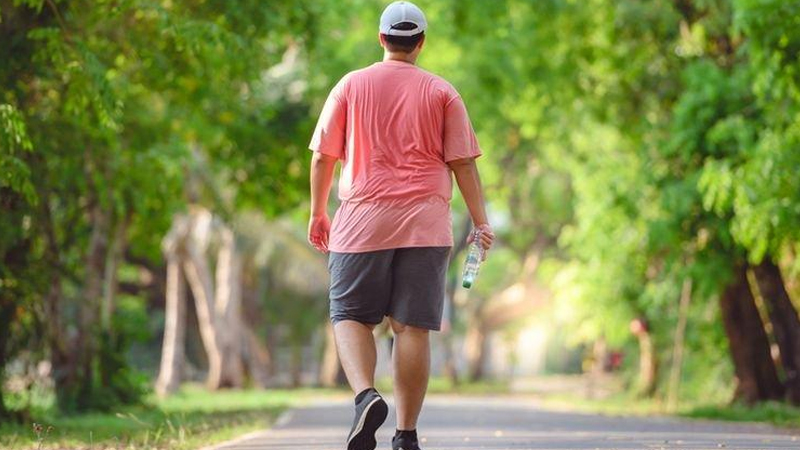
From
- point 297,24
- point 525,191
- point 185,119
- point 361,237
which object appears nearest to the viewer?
point 361,237

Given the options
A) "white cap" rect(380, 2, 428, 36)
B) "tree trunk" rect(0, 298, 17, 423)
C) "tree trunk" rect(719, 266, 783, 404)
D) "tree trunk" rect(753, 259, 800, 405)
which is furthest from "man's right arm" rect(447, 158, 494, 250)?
"tree trunk" rect(719, 266, 783, 404)

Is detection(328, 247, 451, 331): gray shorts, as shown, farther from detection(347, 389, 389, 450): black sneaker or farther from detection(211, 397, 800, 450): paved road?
detection(211, 397, 800, 450): paved road

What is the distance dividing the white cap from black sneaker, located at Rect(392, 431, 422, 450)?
1.91m

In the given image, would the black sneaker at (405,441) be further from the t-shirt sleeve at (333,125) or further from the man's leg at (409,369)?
the t-shirt sleeve at (333,125)

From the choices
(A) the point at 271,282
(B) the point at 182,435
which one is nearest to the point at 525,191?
(A) the point at 271,282

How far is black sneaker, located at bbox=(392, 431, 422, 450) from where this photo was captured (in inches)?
320

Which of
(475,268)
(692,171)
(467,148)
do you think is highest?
(692,171)

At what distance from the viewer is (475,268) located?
324 inches

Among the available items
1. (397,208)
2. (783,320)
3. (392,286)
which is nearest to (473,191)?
(397,208)

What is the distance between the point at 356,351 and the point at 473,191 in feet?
3.22

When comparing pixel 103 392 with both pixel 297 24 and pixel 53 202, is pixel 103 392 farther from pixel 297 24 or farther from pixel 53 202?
pixel 297 24

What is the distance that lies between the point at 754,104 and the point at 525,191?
83.2ft

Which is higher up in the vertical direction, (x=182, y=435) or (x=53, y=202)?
(x=53, y=202)

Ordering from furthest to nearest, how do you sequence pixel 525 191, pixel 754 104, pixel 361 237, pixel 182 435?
pixel 525 191
pixel 754 104
pixel 182 435
pixel 361 237
